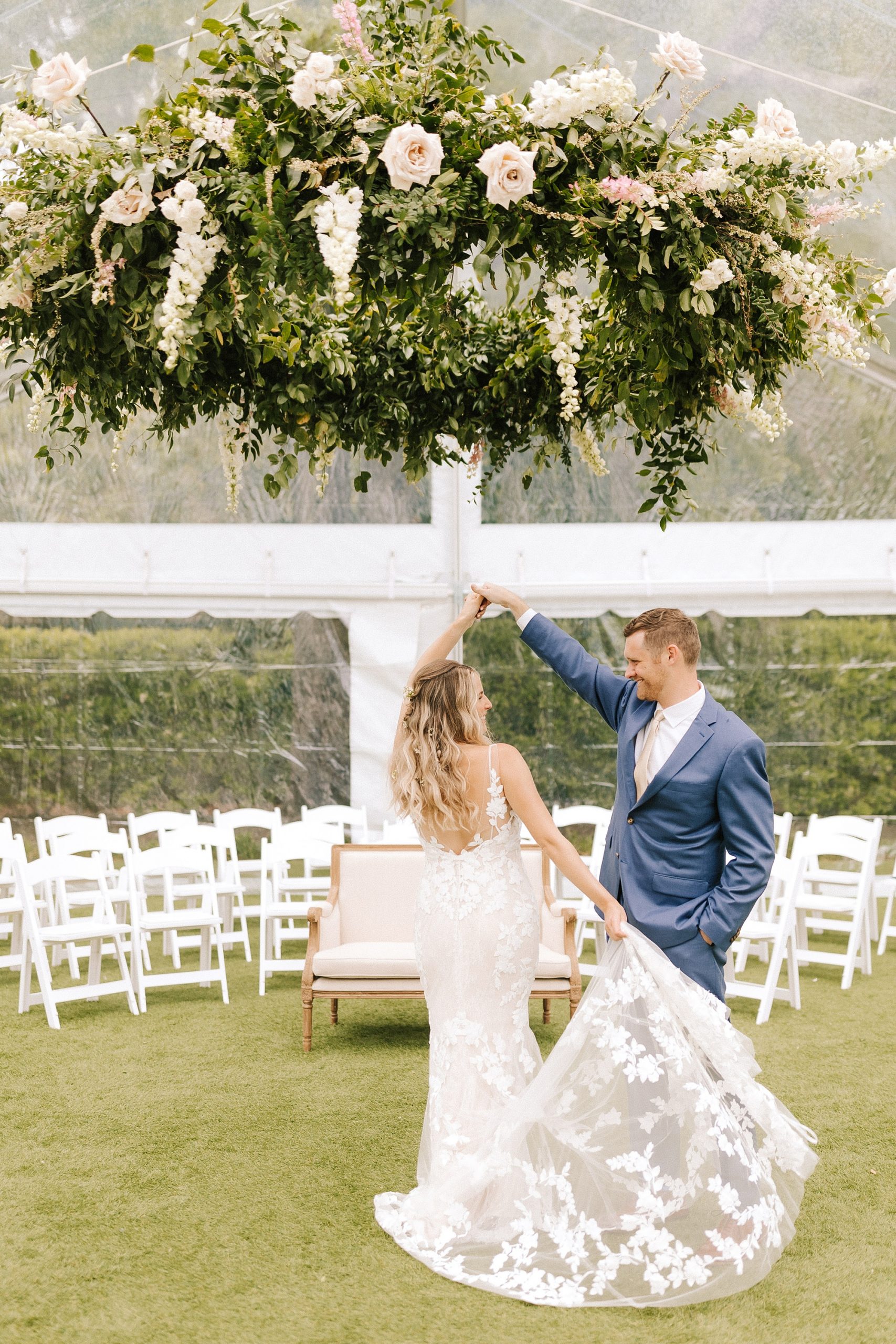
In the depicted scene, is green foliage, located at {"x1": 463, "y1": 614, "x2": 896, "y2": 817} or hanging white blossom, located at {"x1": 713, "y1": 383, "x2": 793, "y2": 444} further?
green foliage, located at {"x1": 463, "y1": 614, "x2": 896, "y2": 817}

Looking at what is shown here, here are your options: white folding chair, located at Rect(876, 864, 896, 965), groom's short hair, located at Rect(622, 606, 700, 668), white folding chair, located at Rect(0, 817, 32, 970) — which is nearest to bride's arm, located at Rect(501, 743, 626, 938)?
groom's short hair, located at Rect(622, 606, 700, 668)

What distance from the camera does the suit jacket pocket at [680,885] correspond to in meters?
3.52

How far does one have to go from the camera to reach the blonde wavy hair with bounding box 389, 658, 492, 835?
141 inches

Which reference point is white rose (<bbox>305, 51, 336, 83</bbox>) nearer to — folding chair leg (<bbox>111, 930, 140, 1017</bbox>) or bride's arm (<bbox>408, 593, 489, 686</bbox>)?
bride's arm (<bbox>408, 593, 489, 686</bbox>)

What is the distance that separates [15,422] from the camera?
941 cm

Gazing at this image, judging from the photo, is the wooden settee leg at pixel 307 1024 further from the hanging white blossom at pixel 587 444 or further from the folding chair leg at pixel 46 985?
the hanging white blossom at pixel 587 444

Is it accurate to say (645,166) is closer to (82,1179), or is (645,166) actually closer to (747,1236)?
(747,1236)

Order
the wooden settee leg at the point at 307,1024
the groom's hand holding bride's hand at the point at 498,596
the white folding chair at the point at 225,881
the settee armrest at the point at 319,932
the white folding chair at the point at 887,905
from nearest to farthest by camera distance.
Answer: the groom's hand holding bride's hand at the point at 498,596 < the wooden settee leg at the point at 307,1024 < the settee armrest at the point at 319,932 < the white folding chair at the point at 225,881 < the white folding chair at the point at 887,905

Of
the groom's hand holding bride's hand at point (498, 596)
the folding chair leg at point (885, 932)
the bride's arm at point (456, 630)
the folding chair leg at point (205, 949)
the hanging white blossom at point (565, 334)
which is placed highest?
the hanging white blossom at point (565, 334)

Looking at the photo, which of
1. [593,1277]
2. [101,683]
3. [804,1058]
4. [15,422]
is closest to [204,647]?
[101,683]

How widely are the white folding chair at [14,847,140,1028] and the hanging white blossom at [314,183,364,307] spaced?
4423mm

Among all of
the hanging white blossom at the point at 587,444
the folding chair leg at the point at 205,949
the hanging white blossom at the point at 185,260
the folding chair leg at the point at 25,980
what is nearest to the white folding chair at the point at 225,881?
the folding chair leg at the point at 205,949

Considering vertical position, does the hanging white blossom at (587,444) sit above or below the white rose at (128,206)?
below

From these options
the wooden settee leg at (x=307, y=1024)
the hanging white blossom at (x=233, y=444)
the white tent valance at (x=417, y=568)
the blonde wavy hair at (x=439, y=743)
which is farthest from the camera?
the white tent valance at (x=417, y=568)
